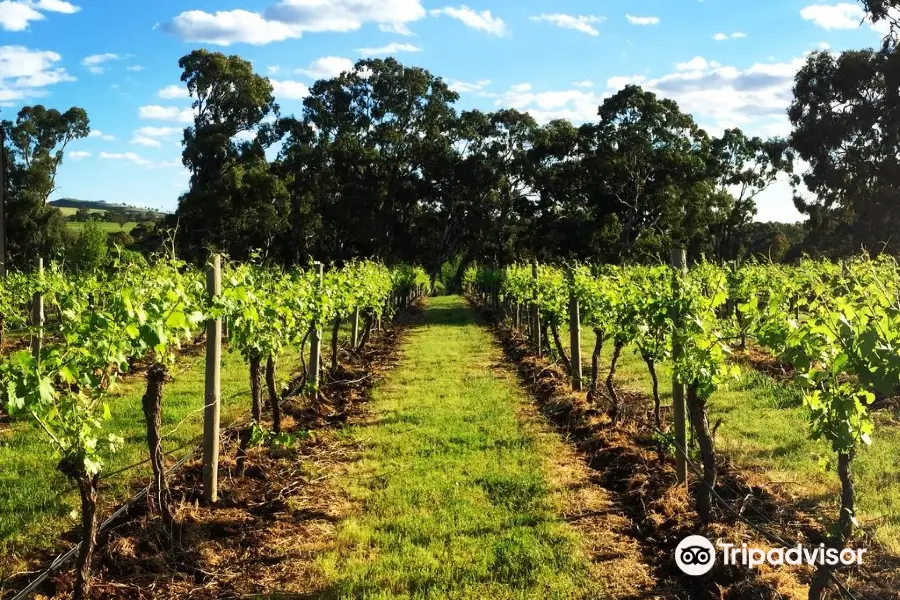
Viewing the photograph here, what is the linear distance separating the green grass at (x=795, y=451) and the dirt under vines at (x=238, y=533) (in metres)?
3.05

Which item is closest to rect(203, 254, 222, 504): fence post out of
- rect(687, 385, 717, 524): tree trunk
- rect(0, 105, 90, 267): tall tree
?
rect(687, 385, 717, 524): tree trunk

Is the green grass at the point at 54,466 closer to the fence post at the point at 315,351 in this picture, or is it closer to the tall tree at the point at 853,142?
the fence post at the point at 315,351

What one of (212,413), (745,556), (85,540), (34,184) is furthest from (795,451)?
(34,184)

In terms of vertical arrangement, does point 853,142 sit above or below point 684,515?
above

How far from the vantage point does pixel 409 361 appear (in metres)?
13.0

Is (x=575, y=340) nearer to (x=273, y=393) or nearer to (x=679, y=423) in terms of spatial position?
(x=679, y=423)

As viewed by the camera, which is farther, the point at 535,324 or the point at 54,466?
the point at 535,324

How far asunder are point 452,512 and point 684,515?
1.79 metres

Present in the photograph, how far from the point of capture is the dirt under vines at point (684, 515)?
3947mm

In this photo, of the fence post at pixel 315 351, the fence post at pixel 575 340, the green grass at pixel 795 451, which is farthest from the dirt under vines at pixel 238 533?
the fence post at pixel 575 340

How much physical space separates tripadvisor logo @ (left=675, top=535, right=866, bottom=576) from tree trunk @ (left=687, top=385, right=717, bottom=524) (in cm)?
47

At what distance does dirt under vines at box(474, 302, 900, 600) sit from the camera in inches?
155

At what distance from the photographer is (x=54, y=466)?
6145 millimetres

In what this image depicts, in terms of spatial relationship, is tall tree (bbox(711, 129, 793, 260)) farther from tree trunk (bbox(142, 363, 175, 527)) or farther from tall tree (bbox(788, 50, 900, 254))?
tree trunk (bbox(142, 363, 175, 527))
